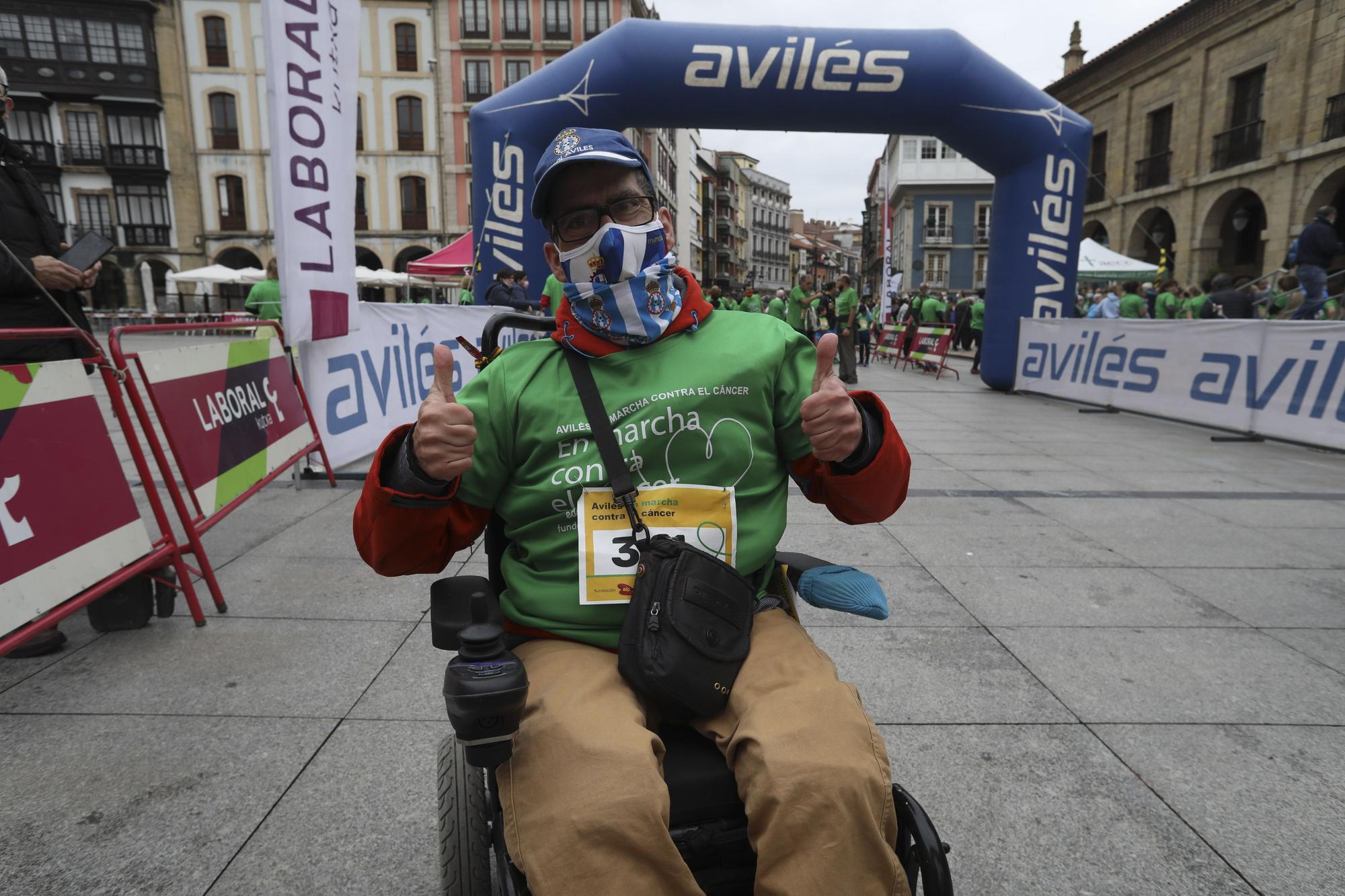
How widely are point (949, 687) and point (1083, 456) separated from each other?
5.00 m

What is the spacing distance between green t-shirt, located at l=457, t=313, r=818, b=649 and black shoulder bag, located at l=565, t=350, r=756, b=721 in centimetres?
11

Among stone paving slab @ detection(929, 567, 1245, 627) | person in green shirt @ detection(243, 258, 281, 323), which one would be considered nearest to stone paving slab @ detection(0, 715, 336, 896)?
stone paving slab @ detection(929, 567, 1245, 627)

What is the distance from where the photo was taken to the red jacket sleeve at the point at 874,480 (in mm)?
1584

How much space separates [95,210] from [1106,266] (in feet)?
139

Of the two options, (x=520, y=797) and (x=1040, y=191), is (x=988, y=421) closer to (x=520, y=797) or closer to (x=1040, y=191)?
(x=1040, y=191)

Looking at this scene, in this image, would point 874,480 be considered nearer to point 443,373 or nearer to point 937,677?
point 443,373

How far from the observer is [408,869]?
6.11ft

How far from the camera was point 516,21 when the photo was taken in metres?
38.0

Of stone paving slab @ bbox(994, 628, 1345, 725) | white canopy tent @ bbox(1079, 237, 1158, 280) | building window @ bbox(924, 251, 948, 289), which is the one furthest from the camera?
building window @ bbox(924, 251, 948, 289)

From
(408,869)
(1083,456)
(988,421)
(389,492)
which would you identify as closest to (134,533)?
(408,869)

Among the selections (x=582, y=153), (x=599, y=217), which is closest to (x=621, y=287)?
(x=599, y=217)

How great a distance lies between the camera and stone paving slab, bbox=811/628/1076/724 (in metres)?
2.54

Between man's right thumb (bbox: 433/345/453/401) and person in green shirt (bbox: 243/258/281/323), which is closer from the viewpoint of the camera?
man's right thumb (bbox: 433/345/453/401)

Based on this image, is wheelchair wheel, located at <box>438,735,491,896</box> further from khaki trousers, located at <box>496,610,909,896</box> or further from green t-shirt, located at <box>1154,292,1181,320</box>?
green t-shirt, located at <box>1154,292,1181,320</box>
